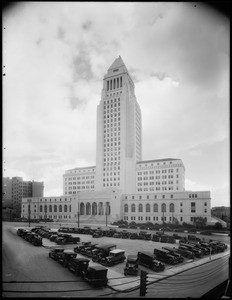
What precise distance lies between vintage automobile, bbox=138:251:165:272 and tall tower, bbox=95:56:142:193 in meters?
78.7

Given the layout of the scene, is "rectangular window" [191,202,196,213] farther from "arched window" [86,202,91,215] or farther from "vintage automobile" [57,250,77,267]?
"vintage automobile" [57,250,77,267]

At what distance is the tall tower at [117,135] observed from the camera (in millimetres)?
108875

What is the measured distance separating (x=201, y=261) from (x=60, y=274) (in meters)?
17.7

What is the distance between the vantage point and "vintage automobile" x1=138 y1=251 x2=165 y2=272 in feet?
80.8

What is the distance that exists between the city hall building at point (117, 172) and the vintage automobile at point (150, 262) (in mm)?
64141

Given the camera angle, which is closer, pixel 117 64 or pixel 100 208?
pixel 100 208

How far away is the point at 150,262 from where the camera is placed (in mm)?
25500

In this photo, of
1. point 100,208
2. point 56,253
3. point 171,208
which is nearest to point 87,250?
point 56,253

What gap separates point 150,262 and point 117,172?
3258 inches

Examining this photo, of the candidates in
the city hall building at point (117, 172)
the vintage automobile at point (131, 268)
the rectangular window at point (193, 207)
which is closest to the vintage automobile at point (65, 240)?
the vintage automobile at point (131, 268)

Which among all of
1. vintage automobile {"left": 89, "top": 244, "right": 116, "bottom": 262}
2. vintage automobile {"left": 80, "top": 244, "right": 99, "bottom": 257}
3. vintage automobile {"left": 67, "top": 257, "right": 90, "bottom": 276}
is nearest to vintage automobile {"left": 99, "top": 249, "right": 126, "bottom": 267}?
vintage automobile {"left": 89, "top": 244, "right": 116, "bottom": 262}

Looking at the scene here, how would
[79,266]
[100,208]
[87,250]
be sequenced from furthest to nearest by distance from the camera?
[100,208]
[87,250]
[79,266]

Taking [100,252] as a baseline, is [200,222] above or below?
below

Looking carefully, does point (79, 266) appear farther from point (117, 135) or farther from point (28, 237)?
point (117, 135)
